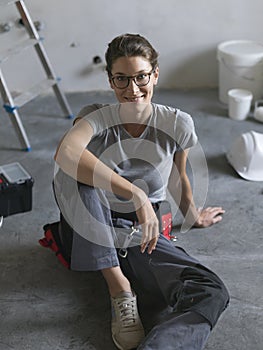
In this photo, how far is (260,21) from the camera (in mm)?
3236

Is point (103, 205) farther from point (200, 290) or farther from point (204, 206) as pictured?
point (204, 206)

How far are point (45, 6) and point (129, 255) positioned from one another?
197 centimetres

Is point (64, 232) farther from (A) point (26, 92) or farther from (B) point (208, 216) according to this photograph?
(A) point (26, 92)

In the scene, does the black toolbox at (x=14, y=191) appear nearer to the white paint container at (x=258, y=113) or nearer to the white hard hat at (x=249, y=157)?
the white hard hat at (x=249, y=157)

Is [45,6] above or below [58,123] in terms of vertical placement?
above

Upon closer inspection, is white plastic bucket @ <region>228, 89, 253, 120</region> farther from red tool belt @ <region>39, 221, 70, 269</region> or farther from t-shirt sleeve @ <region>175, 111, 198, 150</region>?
red tool belt @ <region>39, 221, 70, 269</region>

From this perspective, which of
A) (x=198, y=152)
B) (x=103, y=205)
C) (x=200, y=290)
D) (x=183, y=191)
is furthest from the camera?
(x=198, y=152)

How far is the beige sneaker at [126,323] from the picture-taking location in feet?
5.30

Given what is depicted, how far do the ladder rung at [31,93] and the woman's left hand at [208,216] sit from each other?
118cm

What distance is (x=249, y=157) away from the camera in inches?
96.6

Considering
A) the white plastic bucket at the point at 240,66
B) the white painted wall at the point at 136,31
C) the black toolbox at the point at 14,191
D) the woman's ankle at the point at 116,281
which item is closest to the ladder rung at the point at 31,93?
the white painted wall at the point at 136,31

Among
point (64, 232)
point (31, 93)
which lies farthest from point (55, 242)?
point (31, 93)

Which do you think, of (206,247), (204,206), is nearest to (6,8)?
(204,206)

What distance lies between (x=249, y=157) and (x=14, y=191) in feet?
3.41
